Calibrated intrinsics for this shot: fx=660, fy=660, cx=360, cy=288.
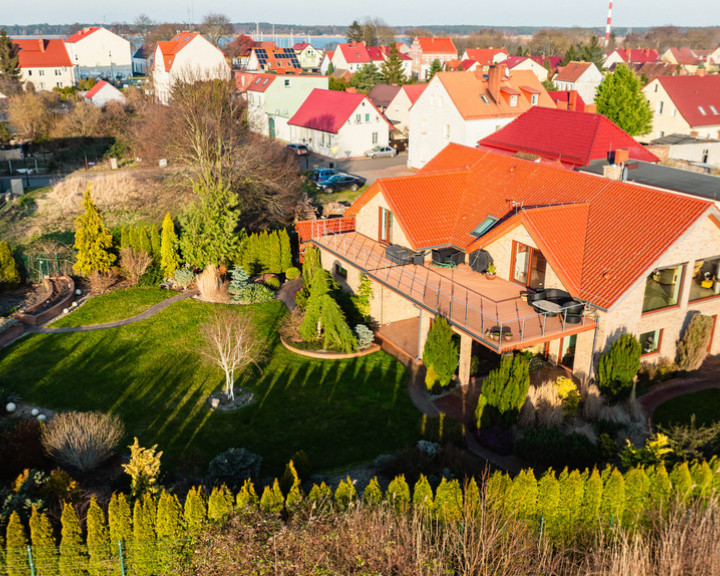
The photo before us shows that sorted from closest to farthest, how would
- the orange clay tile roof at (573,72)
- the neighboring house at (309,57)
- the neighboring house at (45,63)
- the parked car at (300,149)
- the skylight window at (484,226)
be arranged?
the skylight window at (484,226) < the parked car at (300,149) < the orange clay tile roof at (573,72) < the neighboring house at (45,63) < the neighboring house at (309,57)

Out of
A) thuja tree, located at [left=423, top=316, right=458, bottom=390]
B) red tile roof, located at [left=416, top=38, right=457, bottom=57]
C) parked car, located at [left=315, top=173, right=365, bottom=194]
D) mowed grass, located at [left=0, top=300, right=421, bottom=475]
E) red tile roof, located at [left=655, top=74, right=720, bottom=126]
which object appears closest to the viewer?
mowed grass, located at [left=0, top=300, right=421, bottom=475]

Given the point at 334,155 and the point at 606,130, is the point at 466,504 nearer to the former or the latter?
the point at 606,130

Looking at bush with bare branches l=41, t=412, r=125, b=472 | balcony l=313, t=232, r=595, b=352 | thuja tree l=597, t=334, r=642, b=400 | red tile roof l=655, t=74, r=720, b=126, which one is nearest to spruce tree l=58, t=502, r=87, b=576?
bush with bare branches l=41, t=412, r=125, b=472

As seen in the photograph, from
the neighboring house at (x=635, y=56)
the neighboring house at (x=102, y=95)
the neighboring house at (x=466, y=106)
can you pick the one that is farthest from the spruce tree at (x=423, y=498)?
the neighboring house at (x=635, y=56)

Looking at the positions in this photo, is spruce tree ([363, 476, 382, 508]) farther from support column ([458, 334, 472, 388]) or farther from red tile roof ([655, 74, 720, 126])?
red tile roof ([655, 74, 720, 126])

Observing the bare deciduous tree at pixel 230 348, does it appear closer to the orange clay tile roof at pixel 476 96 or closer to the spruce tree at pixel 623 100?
the orange clay tile roof at pixel 476 96
